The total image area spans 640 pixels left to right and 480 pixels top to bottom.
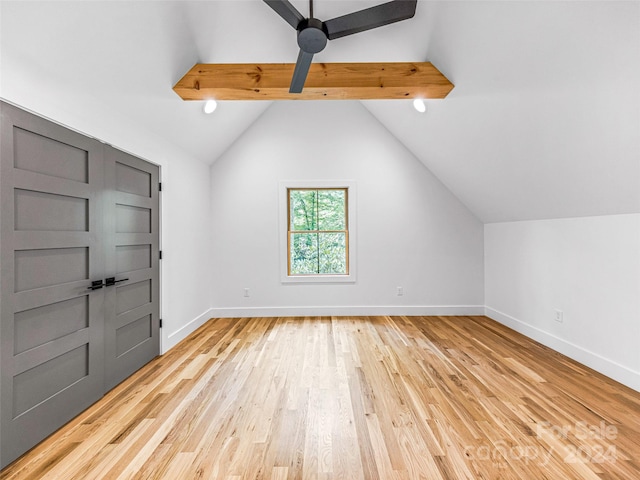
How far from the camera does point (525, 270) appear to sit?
368 cm

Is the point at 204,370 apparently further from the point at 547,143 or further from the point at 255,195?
the point at 547,143

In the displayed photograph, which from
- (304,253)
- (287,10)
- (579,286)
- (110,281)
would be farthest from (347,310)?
(287,10)

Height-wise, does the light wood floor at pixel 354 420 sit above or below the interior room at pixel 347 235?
below

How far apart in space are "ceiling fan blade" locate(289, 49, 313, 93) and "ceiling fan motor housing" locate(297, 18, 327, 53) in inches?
2.0

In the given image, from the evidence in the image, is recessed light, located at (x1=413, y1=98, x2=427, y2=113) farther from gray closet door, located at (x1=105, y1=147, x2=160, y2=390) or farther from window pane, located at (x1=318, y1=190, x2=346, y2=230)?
gray closet door, located at (x1=105, y1=147, x2=160, y2=390)

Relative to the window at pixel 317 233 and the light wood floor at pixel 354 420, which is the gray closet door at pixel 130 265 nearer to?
the light wood floor at pixel 354 420

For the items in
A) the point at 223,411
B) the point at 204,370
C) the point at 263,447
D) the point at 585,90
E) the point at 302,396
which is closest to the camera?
the point at 263,447

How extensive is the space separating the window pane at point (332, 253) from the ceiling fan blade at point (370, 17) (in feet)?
9.96

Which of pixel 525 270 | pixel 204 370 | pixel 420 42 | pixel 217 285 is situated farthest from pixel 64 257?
pixel 525 270

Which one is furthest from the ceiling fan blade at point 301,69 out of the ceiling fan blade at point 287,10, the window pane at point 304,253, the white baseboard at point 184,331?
the white baseboard at point 184,331

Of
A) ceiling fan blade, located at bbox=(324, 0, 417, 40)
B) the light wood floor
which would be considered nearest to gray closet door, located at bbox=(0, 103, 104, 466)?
the light wood floor

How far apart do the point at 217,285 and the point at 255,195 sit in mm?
1434

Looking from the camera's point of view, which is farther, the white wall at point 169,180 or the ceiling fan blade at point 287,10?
the white wall at point 169,180

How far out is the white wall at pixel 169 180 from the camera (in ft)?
5.83
